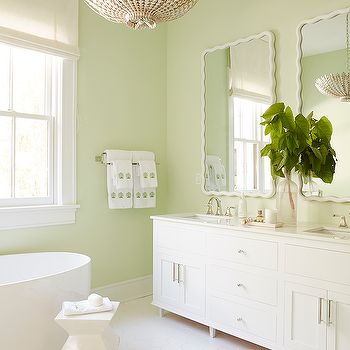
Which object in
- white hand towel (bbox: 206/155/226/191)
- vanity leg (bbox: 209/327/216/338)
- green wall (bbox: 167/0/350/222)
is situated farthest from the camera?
white hand towel (bbox: 206/155/226/191)

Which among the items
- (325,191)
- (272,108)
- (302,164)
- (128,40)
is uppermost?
(128,40)

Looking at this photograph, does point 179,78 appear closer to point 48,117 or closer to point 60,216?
point 48,117

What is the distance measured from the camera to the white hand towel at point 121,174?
3.47 meters

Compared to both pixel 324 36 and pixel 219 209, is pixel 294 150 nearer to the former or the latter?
pixel 324 36

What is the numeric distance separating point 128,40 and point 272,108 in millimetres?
1719

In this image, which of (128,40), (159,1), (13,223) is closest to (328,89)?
(159,1)

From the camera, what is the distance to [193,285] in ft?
9.91

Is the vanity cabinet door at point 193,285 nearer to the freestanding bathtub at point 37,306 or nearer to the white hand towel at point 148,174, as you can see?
the freestanding bathtub at point 37,306

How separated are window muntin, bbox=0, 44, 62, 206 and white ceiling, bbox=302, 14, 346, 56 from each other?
199 centimetres

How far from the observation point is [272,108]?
278 centimetres

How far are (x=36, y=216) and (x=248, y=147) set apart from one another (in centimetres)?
181

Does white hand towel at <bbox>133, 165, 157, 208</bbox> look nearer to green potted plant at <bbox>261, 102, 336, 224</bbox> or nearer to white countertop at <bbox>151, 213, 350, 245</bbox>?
white countertop at <bbox>151, 213, 350, 245</bbox>

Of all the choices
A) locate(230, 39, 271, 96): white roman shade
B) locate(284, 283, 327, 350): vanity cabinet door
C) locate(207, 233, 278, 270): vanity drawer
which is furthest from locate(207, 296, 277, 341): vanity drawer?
locate(230, 39, 271, 96): white roman shade

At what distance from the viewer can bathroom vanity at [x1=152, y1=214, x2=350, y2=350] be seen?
225 centimetres
